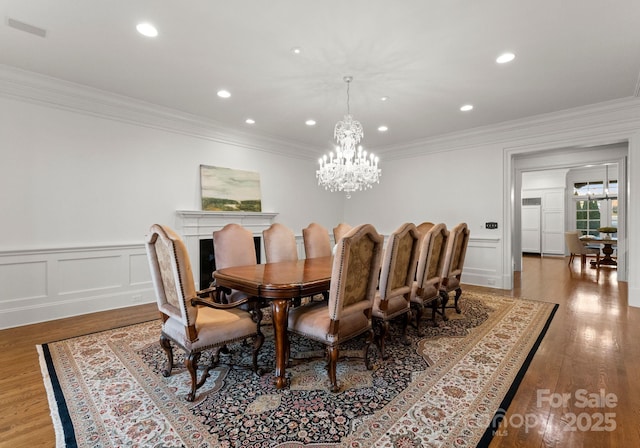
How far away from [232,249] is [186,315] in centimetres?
138

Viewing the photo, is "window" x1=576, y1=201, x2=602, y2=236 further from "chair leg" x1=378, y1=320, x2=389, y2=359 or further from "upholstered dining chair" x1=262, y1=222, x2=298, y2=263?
"chair leg" x1=378, y1=320, x2=389, y2=359

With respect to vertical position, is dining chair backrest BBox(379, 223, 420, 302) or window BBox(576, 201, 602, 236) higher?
window BBox(576, 201, 602, 236)

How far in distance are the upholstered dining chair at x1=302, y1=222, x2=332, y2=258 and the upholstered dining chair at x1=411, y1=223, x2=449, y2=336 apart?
4.65ft

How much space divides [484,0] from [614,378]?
2.83m

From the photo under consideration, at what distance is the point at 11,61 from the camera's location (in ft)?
9.96

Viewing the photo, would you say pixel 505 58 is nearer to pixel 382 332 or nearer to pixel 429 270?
pixel 429 270

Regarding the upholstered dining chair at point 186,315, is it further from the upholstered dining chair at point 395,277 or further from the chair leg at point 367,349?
the upholstered dining chair at point 395,277

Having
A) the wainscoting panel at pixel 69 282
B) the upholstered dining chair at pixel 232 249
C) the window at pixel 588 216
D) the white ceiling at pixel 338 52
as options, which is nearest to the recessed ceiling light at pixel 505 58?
the white ceiling at pixel 338 52

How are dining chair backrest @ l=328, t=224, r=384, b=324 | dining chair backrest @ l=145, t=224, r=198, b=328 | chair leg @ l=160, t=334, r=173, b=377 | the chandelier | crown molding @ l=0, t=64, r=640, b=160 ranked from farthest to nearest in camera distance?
the chandelier → crown molding @ l=0, t=64, r=640, b=160 → chair leg @ l=160, t=334, r=173, b=377 → dining chair backrest @ l=328, t=224, r=384, b=324 → dining chair backrest @ l=145, t=224, r=198, b=328

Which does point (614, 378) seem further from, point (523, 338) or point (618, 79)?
point (618, 79)

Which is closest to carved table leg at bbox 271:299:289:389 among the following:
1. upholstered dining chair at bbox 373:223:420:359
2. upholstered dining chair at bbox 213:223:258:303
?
upholstered dining chair at bbox 373:223:420:359

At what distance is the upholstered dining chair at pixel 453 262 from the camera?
11.1 ft

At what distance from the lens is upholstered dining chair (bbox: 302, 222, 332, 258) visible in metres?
4.05

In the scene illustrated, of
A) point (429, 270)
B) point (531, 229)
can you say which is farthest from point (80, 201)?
point (531, 229)
